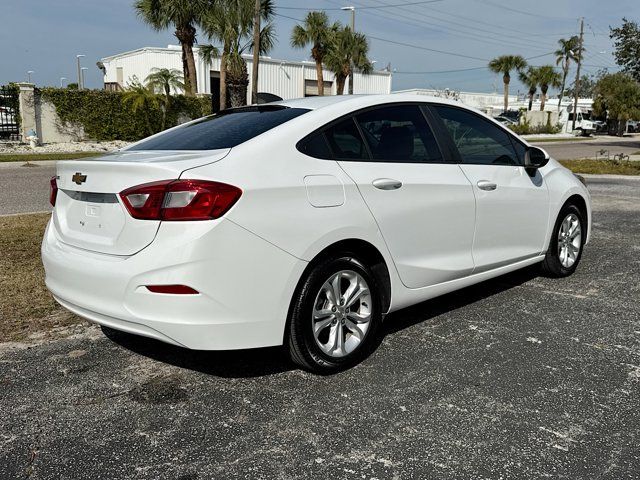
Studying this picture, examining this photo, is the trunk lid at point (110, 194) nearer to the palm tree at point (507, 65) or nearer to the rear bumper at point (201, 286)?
the rear bumper at point (201, 286)

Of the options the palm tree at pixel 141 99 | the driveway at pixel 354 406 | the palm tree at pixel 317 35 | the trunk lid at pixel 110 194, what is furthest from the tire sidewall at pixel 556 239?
the palm tree at pixel 317 35

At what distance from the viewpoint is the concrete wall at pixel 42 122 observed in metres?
24.2

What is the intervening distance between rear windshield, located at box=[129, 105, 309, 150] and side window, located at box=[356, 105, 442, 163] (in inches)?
17.6

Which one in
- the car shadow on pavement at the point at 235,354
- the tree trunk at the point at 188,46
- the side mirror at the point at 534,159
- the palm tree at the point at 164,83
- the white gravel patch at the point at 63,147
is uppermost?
the tree trunk at the point at 188,46

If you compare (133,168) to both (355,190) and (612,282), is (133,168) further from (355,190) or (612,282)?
(612,282)

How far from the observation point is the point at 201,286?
2879 mm

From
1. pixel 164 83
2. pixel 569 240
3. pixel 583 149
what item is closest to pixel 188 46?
pixel 164 83

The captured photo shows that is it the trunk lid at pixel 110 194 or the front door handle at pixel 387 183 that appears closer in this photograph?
the trunk lid at pixel 110 194

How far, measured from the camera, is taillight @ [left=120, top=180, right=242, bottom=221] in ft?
9.42

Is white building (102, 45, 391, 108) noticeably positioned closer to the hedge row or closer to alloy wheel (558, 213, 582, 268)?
the hedge row

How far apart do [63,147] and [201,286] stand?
78.2ft

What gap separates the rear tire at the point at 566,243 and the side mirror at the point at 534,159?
2.02ft

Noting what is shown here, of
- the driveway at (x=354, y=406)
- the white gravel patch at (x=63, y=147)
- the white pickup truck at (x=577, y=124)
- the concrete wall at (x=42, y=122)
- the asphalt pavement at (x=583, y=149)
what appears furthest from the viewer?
the white pickup truck at (x=577, y=124)

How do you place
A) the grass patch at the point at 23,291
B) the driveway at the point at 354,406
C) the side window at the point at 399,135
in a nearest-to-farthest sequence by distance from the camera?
the driveway at the point at 354,406, the side window at the point at 399,135, the grass patch at the point at 23,291
